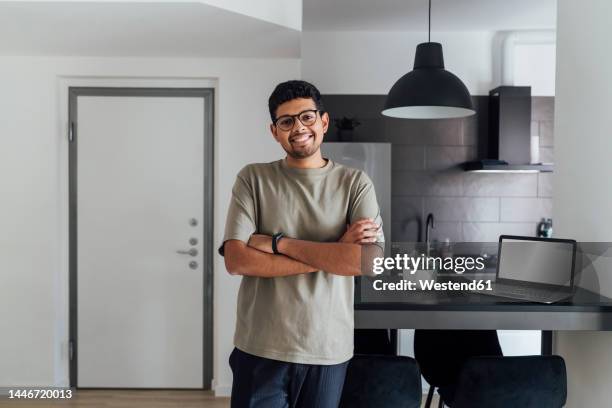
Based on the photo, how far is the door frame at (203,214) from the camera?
3664 mm

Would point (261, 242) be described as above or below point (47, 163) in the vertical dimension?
below

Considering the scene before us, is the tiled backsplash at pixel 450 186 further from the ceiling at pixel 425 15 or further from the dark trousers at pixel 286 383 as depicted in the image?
the dark trousers at pixel 286 383

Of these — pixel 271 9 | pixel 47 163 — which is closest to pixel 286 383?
pixel 271 9

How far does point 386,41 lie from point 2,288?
3232 mm

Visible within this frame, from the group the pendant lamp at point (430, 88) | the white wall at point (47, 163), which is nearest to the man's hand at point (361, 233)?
the pendant lamp at point (430, 88)

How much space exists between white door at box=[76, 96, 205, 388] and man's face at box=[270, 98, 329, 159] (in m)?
2.17

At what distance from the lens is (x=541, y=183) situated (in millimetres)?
4262

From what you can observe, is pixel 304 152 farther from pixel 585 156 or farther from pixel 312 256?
pixel 585 156

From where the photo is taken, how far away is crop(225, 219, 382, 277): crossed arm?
1.51 metres

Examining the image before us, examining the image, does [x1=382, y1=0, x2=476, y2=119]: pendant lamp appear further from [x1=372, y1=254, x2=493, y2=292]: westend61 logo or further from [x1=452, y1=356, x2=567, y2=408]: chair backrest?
[x1=452, y1=356, x2=567, y2=408]: chair backrest

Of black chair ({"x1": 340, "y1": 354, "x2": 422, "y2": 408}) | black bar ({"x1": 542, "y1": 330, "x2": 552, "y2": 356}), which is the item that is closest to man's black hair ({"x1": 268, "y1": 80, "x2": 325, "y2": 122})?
black chair ({"x1": 340, "y1": 354, "x2": 422, "y2": 408})

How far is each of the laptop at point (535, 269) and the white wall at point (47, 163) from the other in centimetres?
190

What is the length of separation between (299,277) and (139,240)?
7.87 feet

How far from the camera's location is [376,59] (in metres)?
4.27
